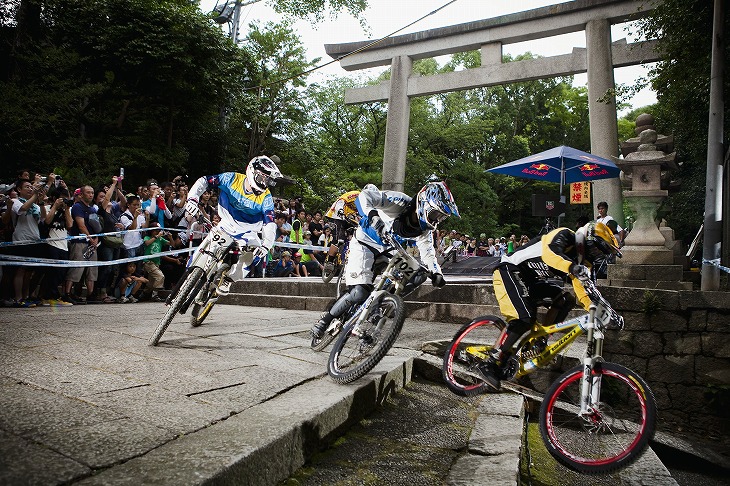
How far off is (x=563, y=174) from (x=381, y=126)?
18.4 meters

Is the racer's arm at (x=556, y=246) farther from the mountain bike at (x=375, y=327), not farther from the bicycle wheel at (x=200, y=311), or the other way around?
the bicycle wheel at (x=200, y=311)

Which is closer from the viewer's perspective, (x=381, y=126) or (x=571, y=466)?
(x=571, y=466)

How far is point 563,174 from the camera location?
11.5 metres

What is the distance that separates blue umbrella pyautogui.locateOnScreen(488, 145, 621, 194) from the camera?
436 inches

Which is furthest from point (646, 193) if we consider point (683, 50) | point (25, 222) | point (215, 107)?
point (215, 107)

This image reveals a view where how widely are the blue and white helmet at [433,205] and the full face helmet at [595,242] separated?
125cm

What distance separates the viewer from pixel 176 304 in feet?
15.4

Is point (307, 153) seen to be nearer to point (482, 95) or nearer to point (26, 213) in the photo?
point (26, 213)

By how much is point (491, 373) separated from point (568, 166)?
29.4 feet

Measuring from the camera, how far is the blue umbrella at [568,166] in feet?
36.4

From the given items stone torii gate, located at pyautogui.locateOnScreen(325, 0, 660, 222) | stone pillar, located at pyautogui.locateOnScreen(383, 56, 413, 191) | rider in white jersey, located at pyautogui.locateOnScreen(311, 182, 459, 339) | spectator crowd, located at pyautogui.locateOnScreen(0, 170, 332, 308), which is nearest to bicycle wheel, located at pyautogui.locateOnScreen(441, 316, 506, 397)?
rider in white jersey, located at pyautogui.locateOnScreen(311, 182, 459, 339)

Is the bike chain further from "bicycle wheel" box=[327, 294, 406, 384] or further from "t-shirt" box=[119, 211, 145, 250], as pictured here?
"t-shirt" box=[119, 211, 145, 250]

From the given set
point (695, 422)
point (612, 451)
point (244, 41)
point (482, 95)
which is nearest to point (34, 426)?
point (612, 451)

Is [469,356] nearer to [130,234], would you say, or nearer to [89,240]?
[89,240]
